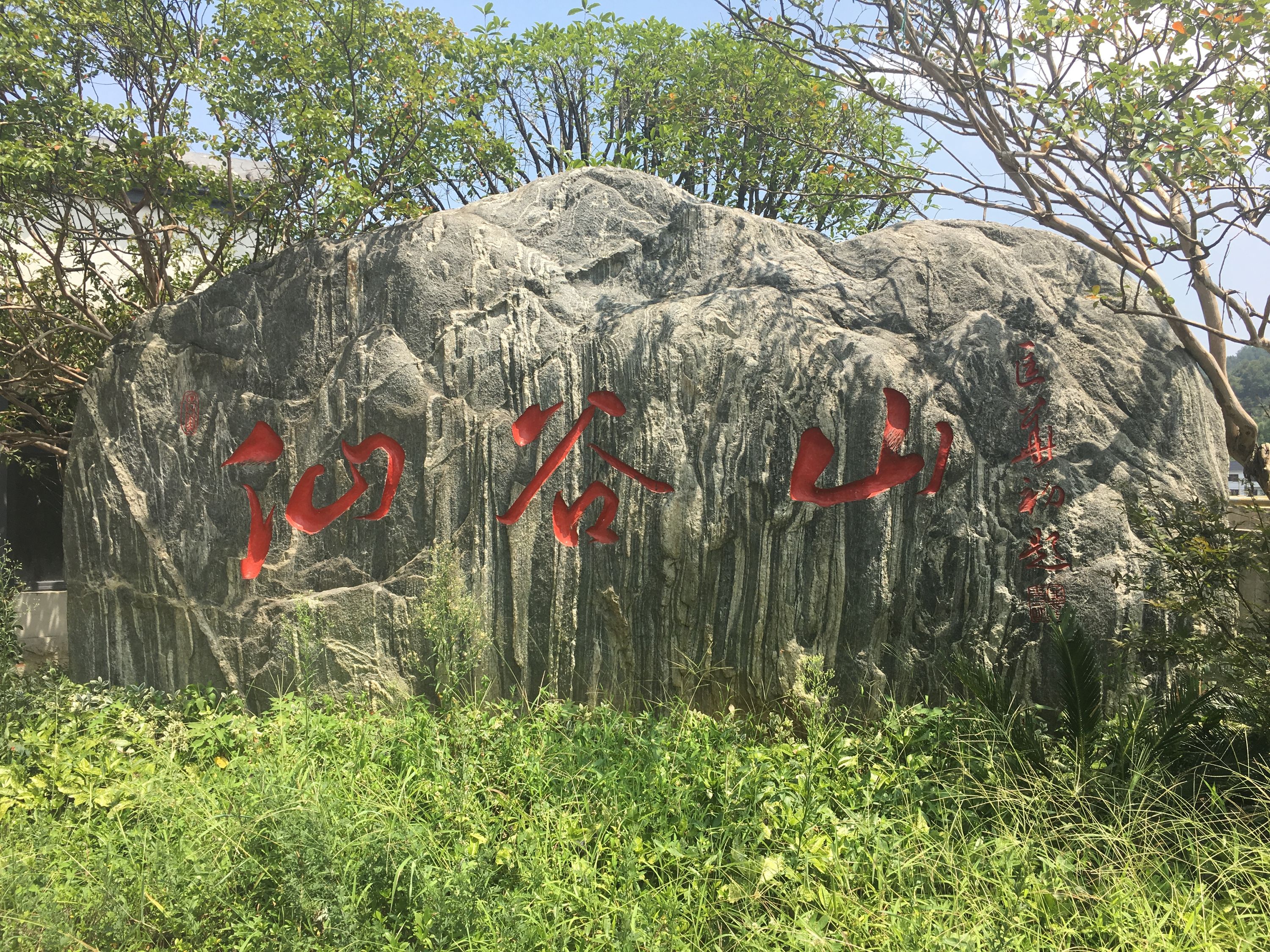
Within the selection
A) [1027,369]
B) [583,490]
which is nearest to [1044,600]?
[1027,369]

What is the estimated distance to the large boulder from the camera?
12.3 ft

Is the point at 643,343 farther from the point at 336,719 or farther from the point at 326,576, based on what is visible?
the point at 336,719

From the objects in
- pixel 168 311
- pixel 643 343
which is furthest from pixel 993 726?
pixel 168 311

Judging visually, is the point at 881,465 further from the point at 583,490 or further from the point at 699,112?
the point at 699,112

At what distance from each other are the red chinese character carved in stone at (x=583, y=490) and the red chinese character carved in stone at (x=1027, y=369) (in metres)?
1.69

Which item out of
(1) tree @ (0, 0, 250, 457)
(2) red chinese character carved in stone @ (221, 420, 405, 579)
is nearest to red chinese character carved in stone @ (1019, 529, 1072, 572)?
(2) red chinese character carved in stone @ (221, 420, 405, 579)

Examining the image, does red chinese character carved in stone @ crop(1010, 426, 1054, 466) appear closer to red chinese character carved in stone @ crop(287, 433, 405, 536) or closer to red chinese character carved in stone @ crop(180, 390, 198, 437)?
red chinese character carved in stone @ crop(287, 433, 405, 536)

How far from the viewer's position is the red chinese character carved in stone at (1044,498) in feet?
12.1

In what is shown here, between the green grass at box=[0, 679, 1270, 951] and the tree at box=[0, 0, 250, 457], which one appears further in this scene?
the tree at box=[0, 0, 250, 457]

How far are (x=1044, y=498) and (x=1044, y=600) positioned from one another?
1.38ft

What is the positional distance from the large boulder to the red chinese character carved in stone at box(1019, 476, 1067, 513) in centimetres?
1

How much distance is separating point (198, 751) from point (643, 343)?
8.42 ft

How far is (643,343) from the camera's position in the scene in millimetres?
4027

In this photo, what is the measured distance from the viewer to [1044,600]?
12.0 ft
